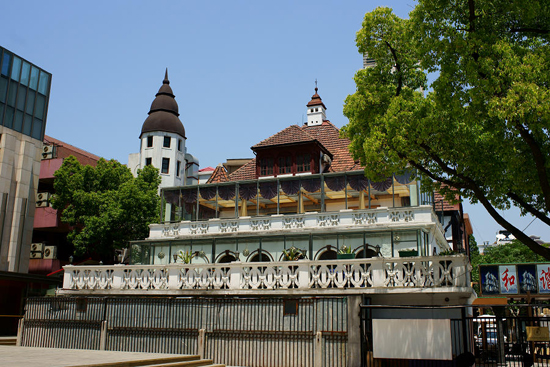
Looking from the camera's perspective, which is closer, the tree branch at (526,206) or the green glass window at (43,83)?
the tree branch at (526,206)

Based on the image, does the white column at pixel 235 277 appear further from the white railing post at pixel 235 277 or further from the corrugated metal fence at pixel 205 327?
the corrugated metal fence at pixel 205 327

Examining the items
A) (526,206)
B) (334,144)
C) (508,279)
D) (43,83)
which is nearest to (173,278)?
(526,206)

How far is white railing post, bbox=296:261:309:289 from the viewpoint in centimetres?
1981

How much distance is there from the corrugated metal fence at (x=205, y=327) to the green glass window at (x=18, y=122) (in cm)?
2253

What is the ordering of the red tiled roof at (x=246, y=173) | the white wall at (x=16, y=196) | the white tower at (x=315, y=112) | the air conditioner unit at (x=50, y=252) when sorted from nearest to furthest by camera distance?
the white wall at (x=16, y=196), the red tiled roof at (x=246, y=173), the white tower at (x=315, y=112), the air conditioner unit at (x=50, y=252)

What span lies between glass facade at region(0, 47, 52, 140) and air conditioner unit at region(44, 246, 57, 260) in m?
9.65

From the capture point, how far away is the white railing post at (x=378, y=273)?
18.9m

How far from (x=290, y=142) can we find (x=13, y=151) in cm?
2077

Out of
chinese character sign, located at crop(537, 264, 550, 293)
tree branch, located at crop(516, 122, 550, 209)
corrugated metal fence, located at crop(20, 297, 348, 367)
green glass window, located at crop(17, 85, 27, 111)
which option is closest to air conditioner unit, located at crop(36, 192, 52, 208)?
green glass window, located at crop(17, 85, 27, 111)

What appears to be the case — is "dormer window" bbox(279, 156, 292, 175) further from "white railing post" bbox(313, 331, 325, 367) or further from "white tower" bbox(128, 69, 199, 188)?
"white tower" bbox(128, 69, 199, 188)

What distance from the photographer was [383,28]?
18312mm

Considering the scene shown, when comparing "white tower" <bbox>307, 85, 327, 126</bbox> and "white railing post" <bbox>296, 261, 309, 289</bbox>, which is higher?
"white tower" <bbox>307, 85, 327, 126</bbox>

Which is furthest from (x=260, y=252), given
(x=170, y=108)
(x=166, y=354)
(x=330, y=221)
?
(x=170, y=108)

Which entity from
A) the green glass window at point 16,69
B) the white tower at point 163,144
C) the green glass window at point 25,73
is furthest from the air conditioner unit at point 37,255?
the white tower at point 163,144
